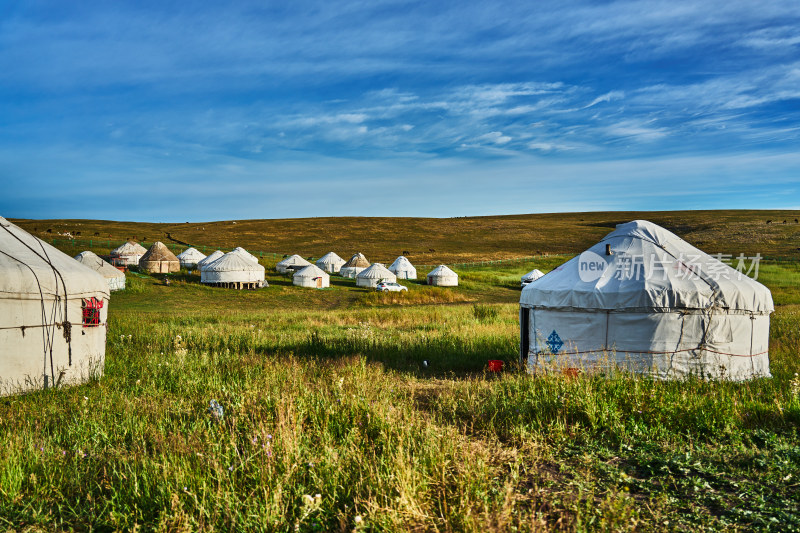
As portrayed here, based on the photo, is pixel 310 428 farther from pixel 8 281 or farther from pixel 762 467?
pixel 8 281

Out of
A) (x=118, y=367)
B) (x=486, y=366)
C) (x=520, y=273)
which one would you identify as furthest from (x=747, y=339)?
(x=520, y=273)

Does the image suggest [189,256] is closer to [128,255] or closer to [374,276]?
[128,255]

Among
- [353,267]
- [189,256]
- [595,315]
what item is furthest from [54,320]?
[189,256]

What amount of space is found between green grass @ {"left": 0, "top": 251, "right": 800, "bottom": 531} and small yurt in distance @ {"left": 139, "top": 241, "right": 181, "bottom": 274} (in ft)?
104

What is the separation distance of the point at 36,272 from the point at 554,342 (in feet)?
23.8

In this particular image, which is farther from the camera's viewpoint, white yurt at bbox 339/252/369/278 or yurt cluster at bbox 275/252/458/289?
white yurt at bbox 339/252/369/278

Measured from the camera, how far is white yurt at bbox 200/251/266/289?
30672 millimetres

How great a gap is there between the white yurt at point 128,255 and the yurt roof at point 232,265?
1088 centimetres

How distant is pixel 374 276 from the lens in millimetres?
34156

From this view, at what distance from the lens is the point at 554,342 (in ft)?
26.2

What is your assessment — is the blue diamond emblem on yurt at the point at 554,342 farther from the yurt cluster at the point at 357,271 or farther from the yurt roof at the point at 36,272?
the yurt cluster at the point at 357,271

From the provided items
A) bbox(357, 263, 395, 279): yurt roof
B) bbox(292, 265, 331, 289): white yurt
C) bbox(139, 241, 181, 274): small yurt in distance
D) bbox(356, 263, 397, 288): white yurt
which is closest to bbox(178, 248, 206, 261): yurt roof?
bbox(139, 241, 181, 274): small yurt in distance

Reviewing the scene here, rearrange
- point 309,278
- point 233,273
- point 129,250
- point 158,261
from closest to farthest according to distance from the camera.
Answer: point 233,273 → point 309,278 → point 158,261 → point 129,250

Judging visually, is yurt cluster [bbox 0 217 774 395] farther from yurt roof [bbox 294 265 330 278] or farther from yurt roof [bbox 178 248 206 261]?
yurt roof [bbox 178 248 206 261]
